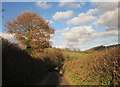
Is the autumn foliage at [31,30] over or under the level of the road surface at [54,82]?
over

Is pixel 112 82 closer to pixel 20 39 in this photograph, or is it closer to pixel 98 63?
pixel 98 63

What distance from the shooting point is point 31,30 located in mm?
46438

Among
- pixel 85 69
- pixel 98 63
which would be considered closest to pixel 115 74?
pixel 98 63

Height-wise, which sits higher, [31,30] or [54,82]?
[31,30]

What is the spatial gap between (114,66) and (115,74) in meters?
0.47

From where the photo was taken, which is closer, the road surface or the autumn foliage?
the road surface

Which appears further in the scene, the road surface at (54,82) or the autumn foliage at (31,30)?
the autumn foliage at (31,30)

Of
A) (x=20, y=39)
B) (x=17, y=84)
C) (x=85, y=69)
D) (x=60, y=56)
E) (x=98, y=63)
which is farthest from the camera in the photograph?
(x=60, y=56)

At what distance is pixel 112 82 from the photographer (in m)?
15.1

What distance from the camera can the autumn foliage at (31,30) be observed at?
46062 mm

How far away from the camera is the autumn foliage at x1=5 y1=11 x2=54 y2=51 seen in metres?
46.1

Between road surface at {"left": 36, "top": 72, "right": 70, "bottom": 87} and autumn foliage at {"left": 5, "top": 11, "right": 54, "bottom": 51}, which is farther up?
autumn foliage at {"left": 5, "top": 11, "right": 54, "bottom": 51}

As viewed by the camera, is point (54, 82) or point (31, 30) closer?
point (54, 82)

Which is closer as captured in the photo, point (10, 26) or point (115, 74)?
point (115, 74)
